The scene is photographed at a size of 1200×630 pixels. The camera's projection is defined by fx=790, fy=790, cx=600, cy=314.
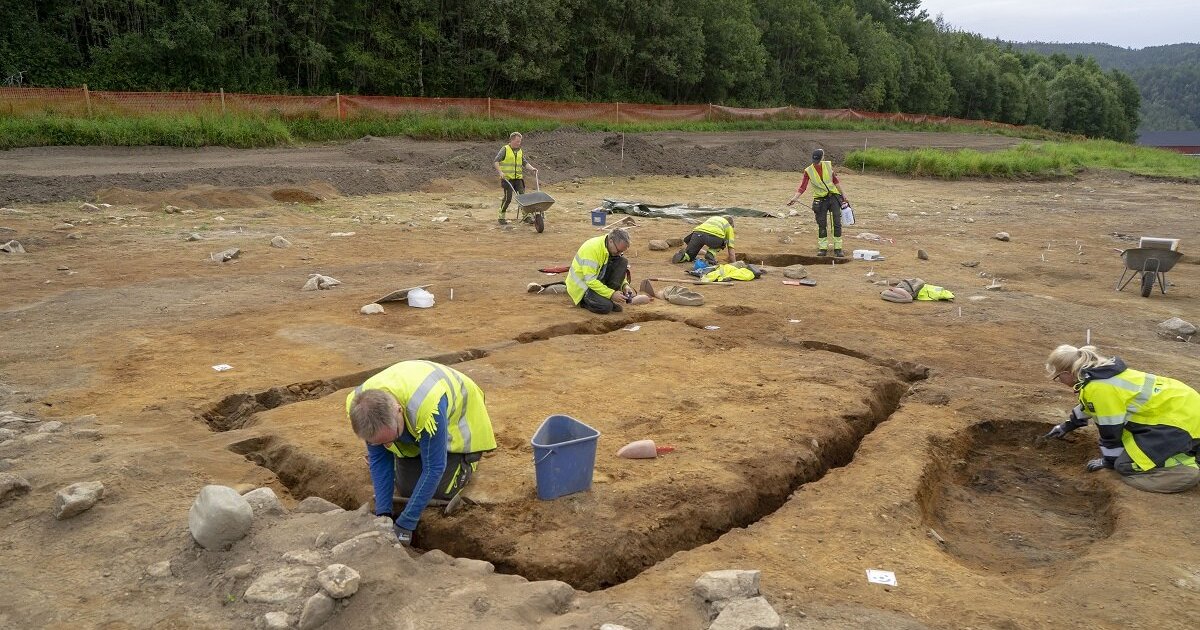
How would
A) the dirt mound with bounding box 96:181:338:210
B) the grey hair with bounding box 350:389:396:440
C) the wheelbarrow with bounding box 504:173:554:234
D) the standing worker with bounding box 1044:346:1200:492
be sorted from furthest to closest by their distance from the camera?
the dirt mound with bounding box 96:181:338:210, the wheelbarrow with bounding box 504:173:554:234, the standing worker with bounding box 1044:346:1200:492, the grey hair with bounding box 350:389:396:440

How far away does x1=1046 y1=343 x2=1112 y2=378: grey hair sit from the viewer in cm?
488

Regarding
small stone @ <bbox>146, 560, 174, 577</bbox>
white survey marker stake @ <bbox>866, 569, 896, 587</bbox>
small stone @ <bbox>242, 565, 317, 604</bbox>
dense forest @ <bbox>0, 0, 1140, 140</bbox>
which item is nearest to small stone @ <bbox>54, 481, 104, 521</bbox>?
small stone @ <bbox>146, 560, 174, 577</bbox>

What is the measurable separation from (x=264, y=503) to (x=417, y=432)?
3.03 ft

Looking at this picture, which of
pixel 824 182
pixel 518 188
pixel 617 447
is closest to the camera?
pixel 617 447

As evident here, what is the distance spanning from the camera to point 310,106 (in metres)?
22.4

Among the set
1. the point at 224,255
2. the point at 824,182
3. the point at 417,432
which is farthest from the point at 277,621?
the point at 824,182

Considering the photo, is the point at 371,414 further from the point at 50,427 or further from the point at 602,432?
the point at 50,427

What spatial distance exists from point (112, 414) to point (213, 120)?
16205 millimetres

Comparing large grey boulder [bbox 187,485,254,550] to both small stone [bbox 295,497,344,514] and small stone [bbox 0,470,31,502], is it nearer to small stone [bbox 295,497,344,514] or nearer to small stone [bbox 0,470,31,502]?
small stone [bbox 295,497,344,514]

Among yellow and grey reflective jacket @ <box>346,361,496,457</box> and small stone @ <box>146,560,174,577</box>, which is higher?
yellow and grey reflective jacket @ <box>346,361,496,457</box>

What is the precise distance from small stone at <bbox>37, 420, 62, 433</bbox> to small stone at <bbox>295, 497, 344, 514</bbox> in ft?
6.73

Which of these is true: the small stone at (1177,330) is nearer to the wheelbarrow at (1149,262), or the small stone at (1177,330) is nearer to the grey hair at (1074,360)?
the wheelbarrow at (1149,262)

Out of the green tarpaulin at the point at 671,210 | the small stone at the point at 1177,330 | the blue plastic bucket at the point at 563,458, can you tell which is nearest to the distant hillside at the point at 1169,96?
the green tarpaulin at the point at 671,210

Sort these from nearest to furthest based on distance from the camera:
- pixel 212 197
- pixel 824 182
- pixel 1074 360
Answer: pixel 1074 360 → pixel 824 182 → pixel 212 197
